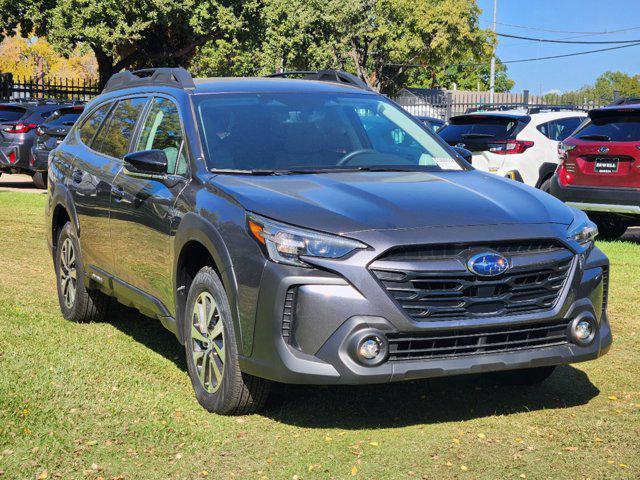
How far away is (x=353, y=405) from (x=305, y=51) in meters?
60.4

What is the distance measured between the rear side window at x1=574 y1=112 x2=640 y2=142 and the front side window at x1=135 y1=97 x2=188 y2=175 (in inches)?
299

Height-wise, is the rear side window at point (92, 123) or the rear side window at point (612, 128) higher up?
the rear side window at point (92, 123)

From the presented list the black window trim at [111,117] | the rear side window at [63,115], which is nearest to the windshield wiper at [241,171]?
the black window trim at [111,117]

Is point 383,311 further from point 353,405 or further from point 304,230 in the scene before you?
point 353,405

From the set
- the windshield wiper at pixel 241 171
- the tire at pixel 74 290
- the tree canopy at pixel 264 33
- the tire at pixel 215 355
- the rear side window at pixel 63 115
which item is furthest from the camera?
the tree canopy at pixel 264 33

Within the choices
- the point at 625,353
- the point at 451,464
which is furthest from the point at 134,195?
the point at 625,353

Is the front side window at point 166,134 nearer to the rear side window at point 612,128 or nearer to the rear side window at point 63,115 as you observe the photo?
the rear side window at point 612,128

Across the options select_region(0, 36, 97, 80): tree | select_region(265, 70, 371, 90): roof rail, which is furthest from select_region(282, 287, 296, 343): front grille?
select_region(0, 36, 97, 80): tree

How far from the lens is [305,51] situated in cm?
6475

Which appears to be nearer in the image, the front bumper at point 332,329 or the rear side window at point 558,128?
the front bumper at point 332,329

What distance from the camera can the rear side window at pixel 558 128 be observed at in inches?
628

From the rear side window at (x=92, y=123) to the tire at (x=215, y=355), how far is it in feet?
8.63

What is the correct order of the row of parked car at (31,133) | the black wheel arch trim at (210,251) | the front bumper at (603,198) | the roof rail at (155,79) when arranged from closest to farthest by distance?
1. the black wheel arch trim at (210,251)
2. the roof rail at (155,79)
3. the front bumper at (603,198)
4. the row of parked car at (31,133)

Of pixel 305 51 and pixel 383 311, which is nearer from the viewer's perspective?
pixel 383 311
